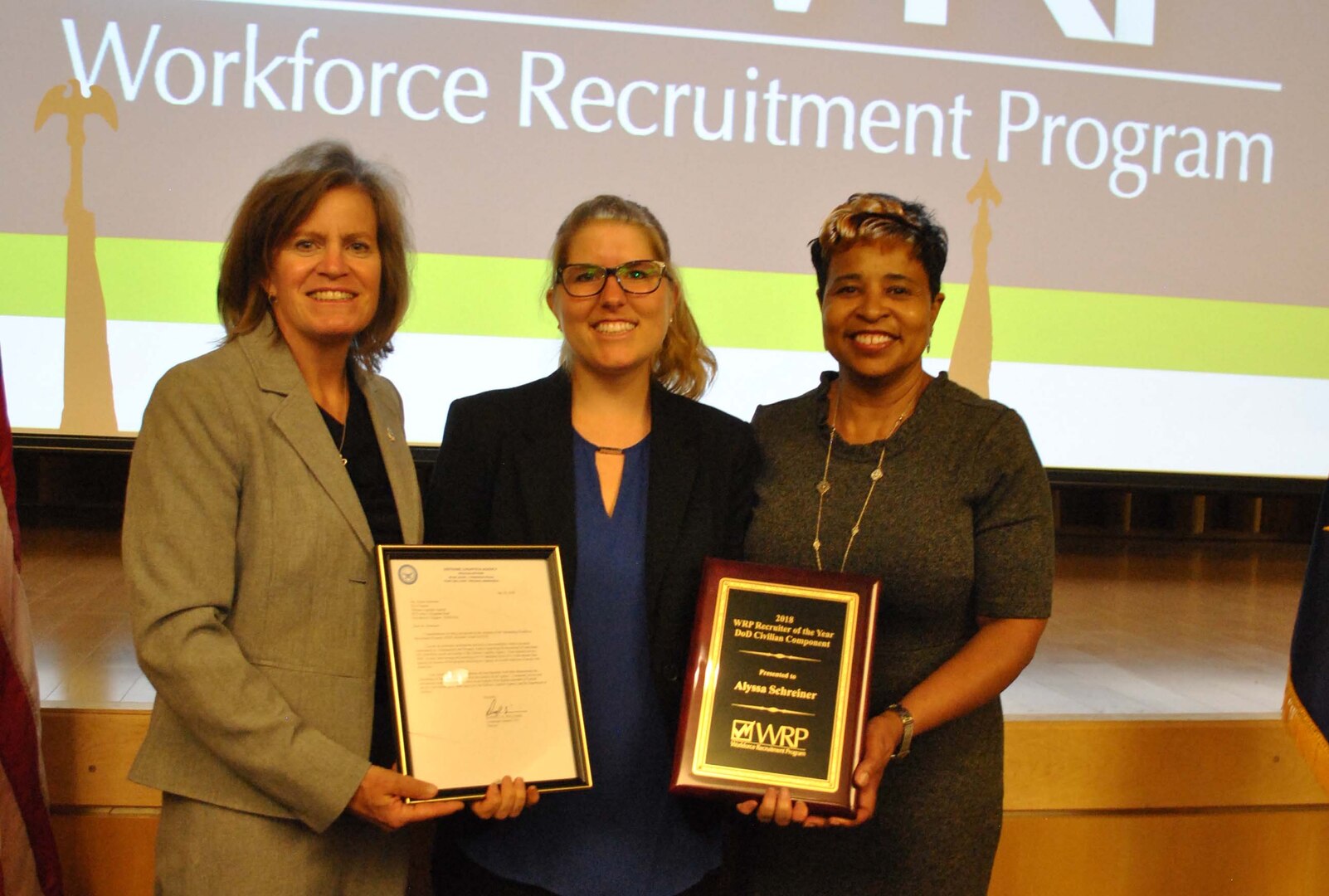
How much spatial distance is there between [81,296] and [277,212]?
311 centimetres

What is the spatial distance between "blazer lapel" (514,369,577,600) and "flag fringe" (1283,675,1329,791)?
1679 millimetres

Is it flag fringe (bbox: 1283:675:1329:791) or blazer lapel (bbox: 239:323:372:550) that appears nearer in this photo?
blazer lapel (bbox: 239:323:372:550)

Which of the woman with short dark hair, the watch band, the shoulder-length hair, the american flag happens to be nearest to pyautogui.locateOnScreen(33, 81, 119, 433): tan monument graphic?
the american flag

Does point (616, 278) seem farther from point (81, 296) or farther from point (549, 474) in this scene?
point (81, 296)

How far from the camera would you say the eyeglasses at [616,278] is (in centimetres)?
160

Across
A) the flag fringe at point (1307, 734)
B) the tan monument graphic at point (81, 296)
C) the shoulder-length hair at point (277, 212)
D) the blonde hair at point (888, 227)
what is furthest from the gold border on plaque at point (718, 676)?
the tan monument graphic at point (81, 296)

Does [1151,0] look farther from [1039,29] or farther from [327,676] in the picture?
[327,676]

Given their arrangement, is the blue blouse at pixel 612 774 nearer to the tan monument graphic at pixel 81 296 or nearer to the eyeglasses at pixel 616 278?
the eyeglasses at pixel 616 278

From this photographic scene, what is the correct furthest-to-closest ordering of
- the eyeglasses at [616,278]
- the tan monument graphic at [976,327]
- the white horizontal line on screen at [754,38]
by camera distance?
the tan monument graphic at [976,327] < the white horizontal line on screen at [754,38] < the eyeglasses at [616,278]

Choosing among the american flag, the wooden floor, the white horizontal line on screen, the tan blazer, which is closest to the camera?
the tan blazer

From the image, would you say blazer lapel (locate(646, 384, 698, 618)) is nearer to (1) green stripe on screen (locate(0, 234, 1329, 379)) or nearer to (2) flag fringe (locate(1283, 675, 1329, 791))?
(2) flag fringe (locate(1283, 675, 1329, 791))

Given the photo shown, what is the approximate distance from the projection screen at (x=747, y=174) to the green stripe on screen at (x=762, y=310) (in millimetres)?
12

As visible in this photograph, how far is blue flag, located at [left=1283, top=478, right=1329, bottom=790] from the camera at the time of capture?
7.27 feet

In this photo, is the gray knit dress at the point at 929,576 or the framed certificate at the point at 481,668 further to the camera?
the gray knit dress at the point at 929,576
